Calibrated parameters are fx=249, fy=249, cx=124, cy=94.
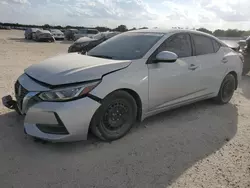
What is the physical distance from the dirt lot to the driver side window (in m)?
1.21

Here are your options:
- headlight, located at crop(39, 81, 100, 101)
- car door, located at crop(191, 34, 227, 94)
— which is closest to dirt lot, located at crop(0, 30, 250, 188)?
headlight, located at crop(39, 81, 100, 101)

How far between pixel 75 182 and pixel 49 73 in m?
1.46

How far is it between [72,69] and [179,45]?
2.03 metres

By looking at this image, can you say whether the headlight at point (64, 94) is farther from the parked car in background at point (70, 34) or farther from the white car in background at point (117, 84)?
the parked car in background at point (70, 34)

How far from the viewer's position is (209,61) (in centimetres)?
480

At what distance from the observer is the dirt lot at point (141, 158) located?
2762mm

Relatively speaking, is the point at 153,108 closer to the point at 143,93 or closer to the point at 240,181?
the point at 143,93

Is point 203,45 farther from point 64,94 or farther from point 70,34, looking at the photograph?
point 70,34

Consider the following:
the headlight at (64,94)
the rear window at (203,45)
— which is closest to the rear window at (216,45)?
the rear window at (203,45)

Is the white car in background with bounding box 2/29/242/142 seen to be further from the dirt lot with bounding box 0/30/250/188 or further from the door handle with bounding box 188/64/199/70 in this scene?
the dirt lot with bounding box 0/30/250/188

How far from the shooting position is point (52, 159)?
10.2 feet

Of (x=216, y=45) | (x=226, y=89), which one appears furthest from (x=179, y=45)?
(x=226, y=89)

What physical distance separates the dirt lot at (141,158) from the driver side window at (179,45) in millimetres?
1211

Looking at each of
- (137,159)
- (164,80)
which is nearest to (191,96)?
(164,80)
